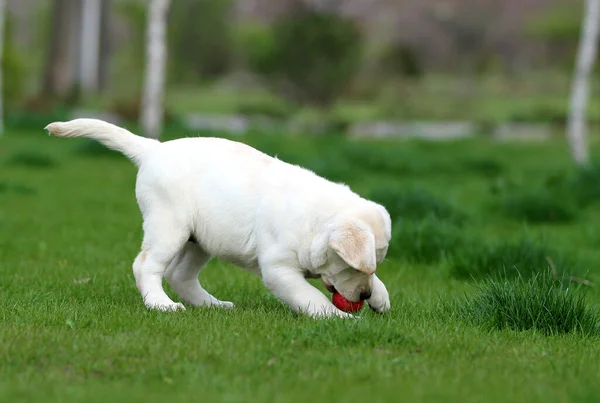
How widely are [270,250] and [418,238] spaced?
300cm

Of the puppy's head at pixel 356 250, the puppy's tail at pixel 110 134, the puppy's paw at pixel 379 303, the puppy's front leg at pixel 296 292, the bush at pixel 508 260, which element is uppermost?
the puppy's tail at pixel 110 134

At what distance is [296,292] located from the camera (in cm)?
535

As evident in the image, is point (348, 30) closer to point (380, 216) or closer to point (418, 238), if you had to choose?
point (418, 238)

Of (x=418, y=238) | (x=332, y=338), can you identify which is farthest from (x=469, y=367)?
(x=418, y=238)

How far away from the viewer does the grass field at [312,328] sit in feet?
13.0

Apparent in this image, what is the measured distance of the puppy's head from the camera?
5.03 meters

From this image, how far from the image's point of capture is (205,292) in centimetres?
608

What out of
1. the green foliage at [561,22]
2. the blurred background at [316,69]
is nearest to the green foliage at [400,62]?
the blurred background at [316,69]

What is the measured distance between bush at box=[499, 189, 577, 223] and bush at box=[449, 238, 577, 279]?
320 cm

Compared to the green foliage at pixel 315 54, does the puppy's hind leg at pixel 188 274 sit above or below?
above

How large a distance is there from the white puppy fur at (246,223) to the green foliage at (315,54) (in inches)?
725

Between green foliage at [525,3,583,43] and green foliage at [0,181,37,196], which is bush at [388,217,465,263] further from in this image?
green foliage at [525,3,583,43]

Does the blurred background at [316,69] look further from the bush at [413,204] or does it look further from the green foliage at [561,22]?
the bush at [413,204]

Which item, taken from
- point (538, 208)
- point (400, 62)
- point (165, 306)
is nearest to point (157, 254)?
point (165, 306)
